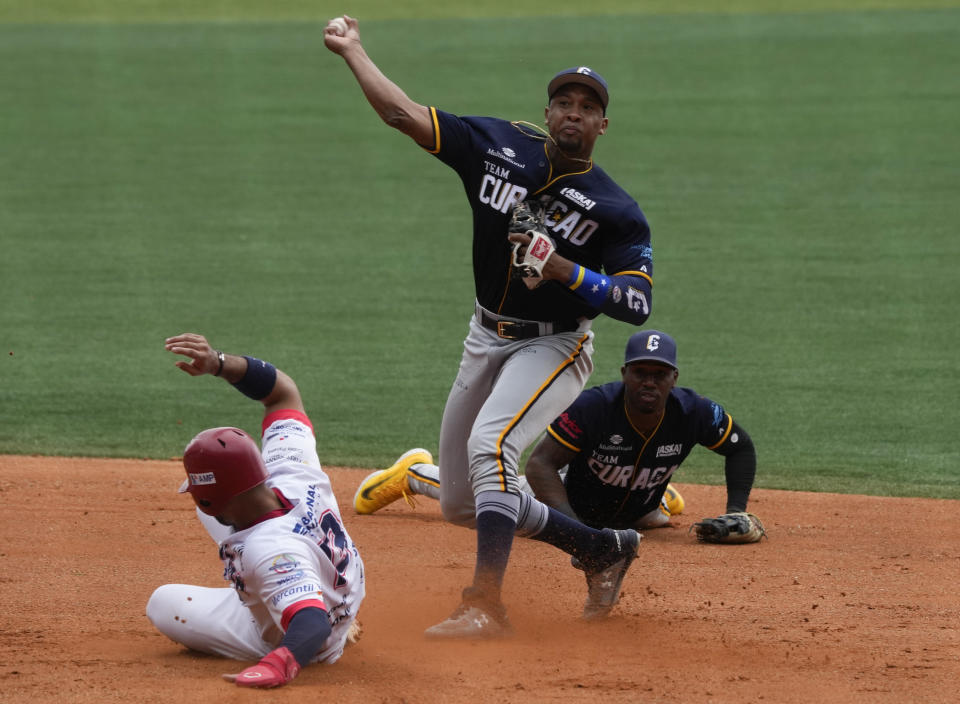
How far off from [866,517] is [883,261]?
28.2 ft

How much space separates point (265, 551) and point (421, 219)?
1391cm

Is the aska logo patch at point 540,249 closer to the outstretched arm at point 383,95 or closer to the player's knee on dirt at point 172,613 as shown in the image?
the outstretched arm at point 383,95

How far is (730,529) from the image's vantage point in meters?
6.84

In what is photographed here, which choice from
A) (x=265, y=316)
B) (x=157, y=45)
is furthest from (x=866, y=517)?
(x=157, y=45)

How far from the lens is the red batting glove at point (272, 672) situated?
4.20m

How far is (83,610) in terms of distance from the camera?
17.9 ft

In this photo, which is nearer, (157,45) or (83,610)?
(83,610)

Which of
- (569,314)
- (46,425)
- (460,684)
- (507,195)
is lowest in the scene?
(46,425)

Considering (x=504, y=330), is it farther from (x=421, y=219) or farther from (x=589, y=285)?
(x=421, y=219)

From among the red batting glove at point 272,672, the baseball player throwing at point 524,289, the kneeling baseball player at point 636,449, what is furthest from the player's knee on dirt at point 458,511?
the red batting glove at point 272,672

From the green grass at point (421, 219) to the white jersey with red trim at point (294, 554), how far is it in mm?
3923

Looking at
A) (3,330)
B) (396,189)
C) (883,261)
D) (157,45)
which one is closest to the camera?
(3,330)

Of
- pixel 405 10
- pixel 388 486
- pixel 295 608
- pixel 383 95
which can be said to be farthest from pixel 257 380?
pixel 405 10

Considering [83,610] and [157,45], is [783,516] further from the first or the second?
[157,45]
